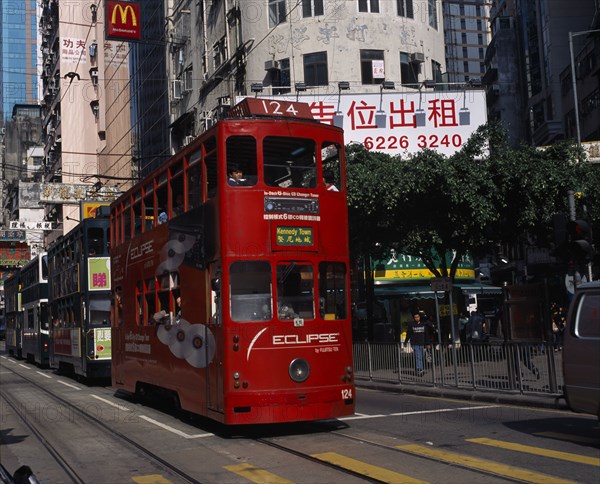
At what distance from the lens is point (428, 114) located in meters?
29.8

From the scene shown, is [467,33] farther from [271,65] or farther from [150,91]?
[271,65]

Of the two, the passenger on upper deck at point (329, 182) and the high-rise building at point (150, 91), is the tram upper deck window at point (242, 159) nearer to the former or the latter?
the passenger on upper deck at point (329, 182)

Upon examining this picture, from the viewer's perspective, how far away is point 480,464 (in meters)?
8.81

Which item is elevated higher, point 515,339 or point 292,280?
point 292,280

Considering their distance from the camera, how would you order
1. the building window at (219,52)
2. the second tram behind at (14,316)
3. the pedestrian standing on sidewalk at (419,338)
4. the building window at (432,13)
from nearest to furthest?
the pedestrian standing on sidewalk at (419,338) < the building window at (432,13) < the second tram behind at (14,316) < the building window at (219,52)

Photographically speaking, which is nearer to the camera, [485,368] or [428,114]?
[485,368]

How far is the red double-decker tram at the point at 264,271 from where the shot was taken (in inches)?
437

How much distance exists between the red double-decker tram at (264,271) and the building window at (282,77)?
67.8 ft

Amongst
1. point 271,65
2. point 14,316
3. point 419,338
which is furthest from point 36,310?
point 419,338

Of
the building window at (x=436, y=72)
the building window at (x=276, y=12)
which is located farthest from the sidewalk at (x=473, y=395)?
the building window at (x=276, y=12)

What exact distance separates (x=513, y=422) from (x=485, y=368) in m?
4.53

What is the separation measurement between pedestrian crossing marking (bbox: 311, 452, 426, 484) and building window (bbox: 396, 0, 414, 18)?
2729cm

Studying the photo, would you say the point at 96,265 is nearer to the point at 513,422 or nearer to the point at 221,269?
the point at 221,269

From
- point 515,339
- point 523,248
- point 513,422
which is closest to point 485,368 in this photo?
point 515,339
